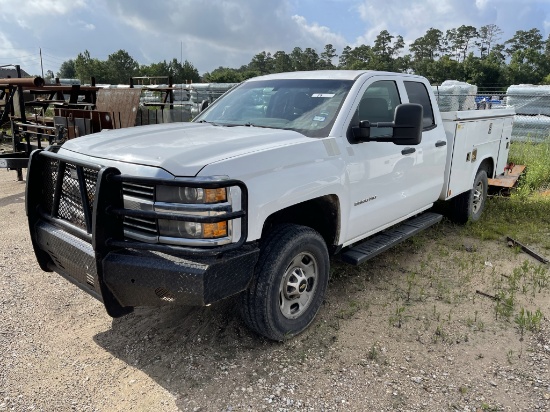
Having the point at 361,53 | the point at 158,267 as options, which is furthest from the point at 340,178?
the point at 361,53

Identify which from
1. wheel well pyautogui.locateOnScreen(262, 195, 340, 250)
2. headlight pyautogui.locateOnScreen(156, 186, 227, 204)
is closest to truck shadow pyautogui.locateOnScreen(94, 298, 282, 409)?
wheel well pyautogui.locateOnScreen(262, 195, 340, 250)

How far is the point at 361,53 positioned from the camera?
9806 centimetres

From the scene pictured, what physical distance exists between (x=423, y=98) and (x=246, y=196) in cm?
304

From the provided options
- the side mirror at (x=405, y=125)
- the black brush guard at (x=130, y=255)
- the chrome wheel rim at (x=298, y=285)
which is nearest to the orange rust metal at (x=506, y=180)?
the side mirror at (x=405, y=125)

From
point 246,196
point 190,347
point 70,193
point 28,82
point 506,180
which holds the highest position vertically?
point 28,82

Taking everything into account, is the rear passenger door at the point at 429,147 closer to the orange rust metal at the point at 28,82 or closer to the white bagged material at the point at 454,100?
the orange rust metal at the point at 28,82

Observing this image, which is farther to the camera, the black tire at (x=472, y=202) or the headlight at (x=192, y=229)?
the black tire at (x=472, y=202)

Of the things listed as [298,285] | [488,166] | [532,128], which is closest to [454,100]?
[532,128]

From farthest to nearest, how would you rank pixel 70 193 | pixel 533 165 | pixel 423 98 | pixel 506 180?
1. pixel 533 165
2. pixel 506 180
3. pixel 423 98
4. pixel 70 193

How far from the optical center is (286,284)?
3309 millimetres

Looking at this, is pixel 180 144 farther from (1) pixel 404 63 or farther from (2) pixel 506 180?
(1) pixel 404 63

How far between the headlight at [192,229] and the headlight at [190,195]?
5.2 inches

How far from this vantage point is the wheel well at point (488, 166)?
639 centimetres

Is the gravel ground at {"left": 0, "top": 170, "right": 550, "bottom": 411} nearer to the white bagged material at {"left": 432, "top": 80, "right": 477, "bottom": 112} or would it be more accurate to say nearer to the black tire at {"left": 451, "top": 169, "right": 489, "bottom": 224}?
the black tire at {"left": 451, "top": 169, "right": 489, "bottom": 224}
